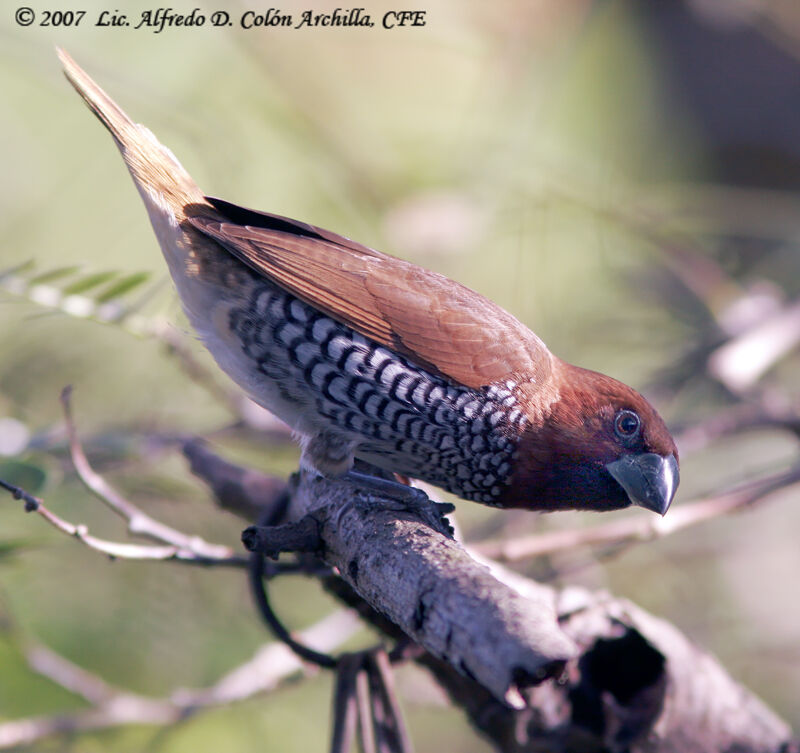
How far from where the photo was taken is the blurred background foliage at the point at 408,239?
169 inches

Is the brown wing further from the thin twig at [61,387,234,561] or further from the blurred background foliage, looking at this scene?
the thin twig at [61,387,234,561]

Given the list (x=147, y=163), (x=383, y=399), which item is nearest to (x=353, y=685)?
(x=383, y=399)

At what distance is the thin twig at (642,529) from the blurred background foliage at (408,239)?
0.26 m

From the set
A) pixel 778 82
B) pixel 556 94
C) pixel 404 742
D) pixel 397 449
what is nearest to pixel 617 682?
pixel 404 742

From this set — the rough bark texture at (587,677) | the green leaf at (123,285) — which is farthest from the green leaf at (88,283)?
the rough bark texture at (587,677)

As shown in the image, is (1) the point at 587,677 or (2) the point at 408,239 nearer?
(1) the point at 587,677

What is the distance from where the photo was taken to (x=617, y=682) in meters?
2.61

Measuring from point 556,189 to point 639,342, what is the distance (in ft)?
4.51

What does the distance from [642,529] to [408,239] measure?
10.9ft

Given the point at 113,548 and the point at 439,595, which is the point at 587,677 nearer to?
the point at 439,595

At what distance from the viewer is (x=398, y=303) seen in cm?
290

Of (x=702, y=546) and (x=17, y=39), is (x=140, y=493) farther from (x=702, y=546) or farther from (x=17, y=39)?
(x=702, y=546)

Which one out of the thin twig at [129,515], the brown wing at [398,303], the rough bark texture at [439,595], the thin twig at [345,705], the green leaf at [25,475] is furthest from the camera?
the brown wing at [398,303]

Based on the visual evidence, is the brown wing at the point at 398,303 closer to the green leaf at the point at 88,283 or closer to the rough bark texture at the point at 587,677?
the green leaf at the point at 88,283
